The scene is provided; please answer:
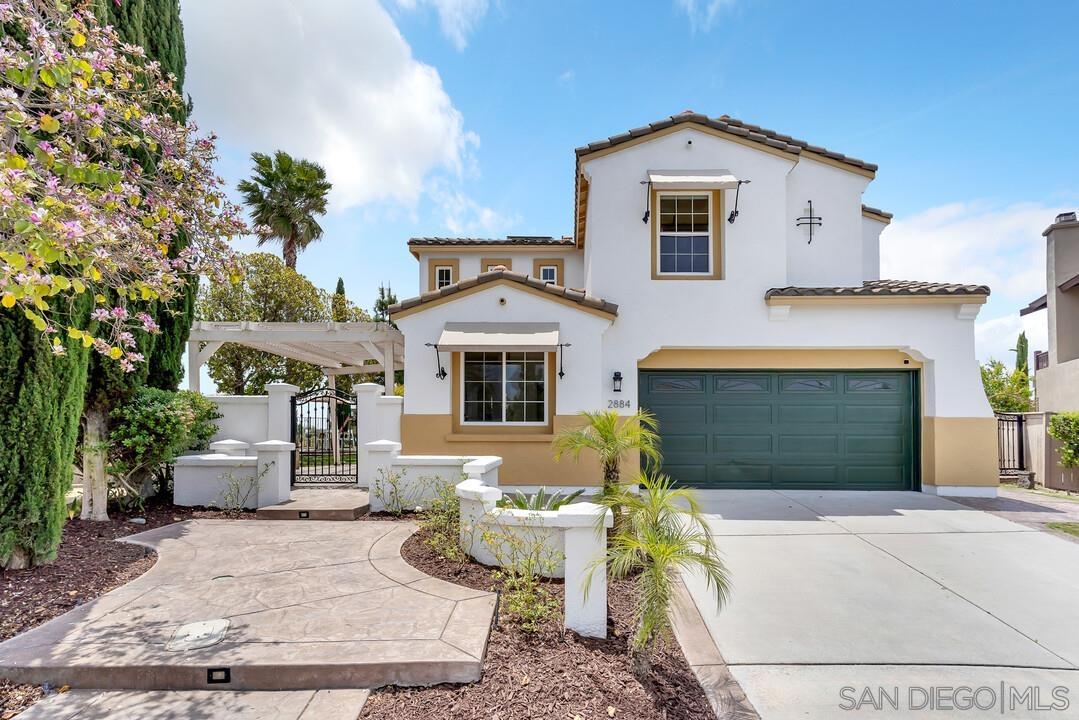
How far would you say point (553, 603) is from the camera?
4.71m

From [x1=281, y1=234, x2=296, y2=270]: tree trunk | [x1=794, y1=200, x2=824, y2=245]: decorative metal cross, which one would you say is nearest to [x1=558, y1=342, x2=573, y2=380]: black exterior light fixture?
[x1=794, y1=200, x2=824, y2=245]: decorative metal cross

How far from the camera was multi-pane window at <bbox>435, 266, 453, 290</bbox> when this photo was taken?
17.7m

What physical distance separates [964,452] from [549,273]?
12.5 metres

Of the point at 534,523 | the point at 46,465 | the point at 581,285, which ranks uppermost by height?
the point at 581,285

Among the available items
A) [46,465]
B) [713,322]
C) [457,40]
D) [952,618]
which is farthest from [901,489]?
[46,465]

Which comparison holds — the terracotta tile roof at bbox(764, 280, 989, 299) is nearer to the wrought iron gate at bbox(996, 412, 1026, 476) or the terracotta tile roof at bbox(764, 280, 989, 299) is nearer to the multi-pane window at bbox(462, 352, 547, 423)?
the multi-pane window at bbox(462, 352, 547, 423)

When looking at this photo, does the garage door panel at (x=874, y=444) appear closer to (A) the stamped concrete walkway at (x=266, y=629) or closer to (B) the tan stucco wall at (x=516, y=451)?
(B) the tan stucco wall at (x=516, y=451)

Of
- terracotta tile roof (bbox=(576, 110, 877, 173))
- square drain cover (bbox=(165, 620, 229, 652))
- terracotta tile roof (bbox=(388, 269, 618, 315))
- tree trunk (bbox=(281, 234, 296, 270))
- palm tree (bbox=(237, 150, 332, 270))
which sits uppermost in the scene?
palm tree (bbox=(237, 150, 332, 270))

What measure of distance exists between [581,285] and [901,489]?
10904 millimetres

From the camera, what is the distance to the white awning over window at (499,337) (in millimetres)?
A: 10031

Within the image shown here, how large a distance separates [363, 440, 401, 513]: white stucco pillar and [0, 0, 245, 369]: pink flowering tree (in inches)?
170

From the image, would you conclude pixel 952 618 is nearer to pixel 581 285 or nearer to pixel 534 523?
pixel 534 523

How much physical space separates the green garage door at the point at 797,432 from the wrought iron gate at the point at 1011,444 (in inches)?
225

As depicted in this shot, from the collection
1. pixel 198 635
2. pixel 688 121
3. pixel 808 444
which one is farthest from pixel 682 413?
pixel 198 635
